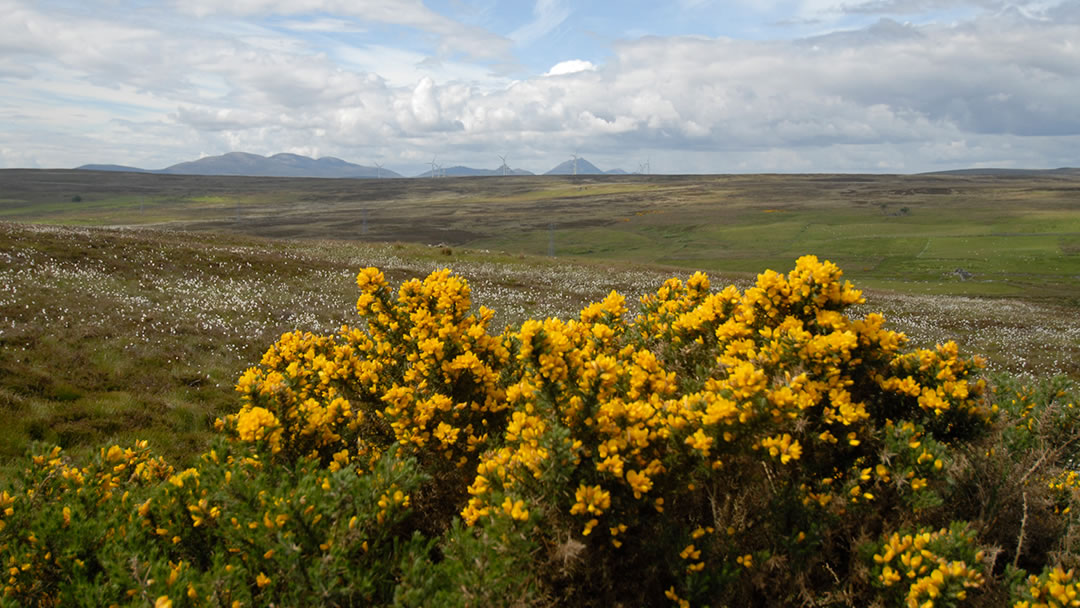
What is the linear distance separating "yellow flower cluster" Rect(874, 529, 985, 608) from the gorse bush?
14 mm

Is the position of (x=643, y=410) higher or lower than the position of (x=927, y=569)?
higher

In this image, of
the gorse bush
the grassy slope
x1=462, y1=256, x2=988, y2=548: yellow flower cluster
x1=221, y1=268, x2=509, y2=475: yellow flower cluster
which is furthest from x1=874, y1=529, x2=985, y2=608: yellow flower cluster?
the grassy slope

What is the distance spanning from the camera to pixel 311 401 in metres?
4.35

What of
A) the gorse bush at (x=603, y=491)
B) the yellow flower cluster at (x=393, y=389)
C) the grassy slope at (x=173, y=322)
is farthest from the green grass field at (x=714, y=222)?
the gorse bush at (x=603, y=491)

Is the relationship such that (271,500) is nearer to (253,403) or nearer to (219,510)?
(219,510)

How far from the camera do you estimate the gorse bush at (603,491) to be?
9.80 ft

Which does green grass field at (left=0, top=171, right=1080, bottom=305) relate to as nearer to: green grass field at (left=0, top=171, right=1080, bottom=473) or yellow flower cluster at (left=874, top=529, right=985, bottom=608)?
green grass field at (left=0, top=171, right=1080, bottom=473)

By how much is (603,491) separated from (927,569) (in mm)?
1639

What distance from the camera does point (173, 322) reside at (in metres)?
13.9

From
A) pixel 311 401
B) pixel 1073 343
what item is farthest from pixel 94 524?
pixel 1073 343

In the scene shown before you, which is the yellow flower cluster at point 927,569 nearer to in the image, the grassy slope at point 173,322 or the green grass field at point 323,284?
the grassy slope at point 173,322

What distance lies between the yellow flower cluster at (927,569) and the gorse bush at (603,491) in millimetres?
14

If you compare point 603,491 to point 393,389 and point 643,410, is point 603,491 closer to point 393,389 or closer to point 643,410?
point 643,410

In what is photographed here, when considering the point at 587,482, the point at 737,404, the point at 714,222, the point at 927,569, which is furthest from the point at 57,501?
the point at 714,222
